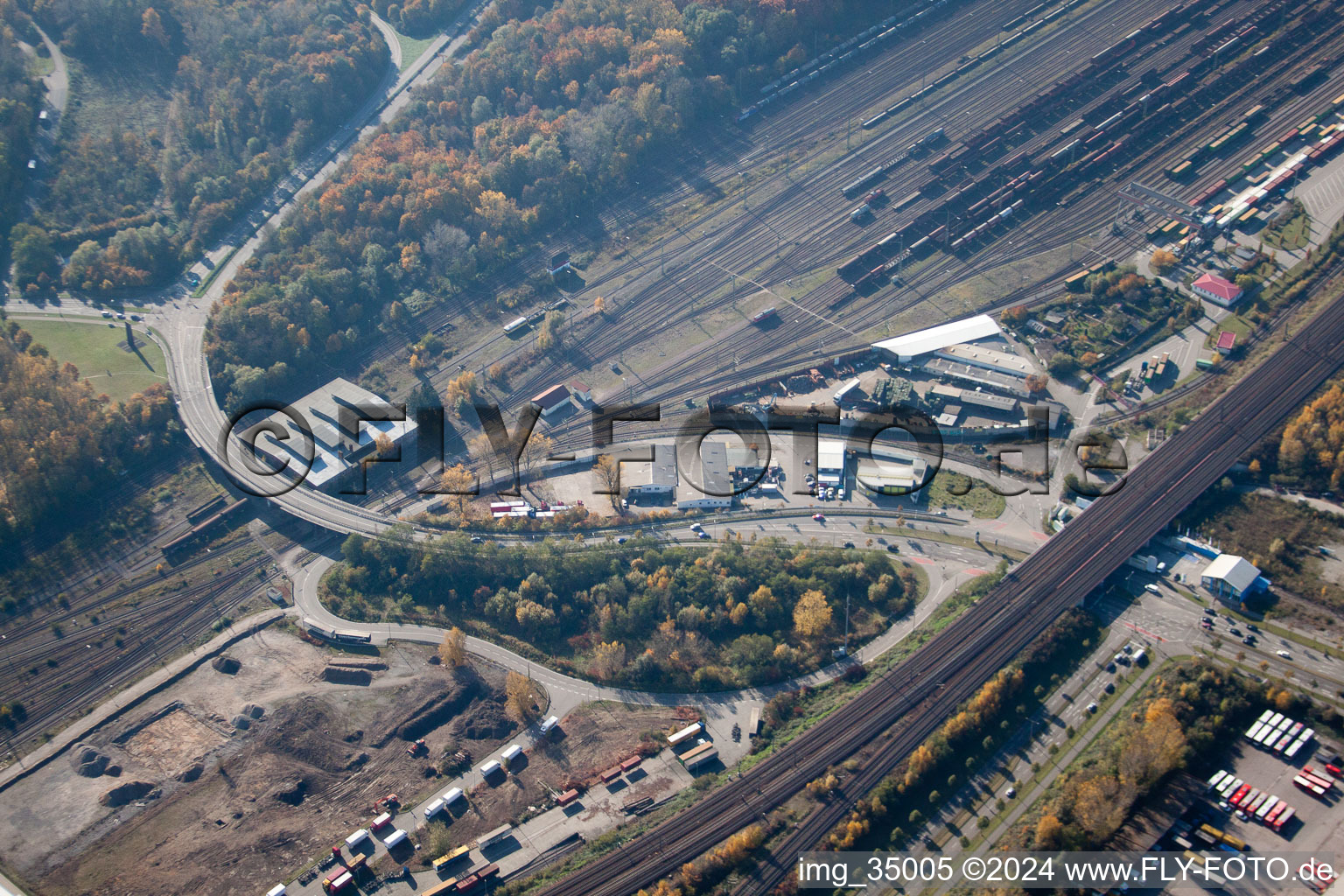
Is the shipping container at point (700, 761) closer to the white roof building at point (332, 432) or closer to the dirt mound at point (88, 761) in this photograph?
the dirt mound at point (88, 761)

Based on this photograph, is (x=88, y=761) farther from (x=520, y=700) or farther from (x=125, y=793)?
(x=520, y=700)

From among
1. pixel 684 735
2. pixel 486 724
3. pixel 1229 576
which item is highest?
pixel 486 724

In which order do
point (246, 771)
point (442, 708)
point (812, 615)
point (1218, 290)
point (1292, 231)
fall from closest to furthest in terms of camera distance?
point (246, 771) → point (812, 615) → point (442, 708) → point (1218, 290) → point (1292, 231)

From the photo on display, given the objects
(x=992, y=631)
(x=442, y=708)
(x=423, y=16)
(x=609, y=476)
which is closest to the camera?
(x=992, y=631)

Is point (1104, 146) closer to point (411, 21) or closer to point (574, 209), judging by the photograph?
point (574, 209)

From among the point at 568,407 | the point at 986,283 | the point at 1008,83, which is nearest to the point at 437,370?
the point at 568,407

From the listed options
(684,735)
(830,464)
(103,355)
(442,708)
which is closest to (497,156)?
(103,355)

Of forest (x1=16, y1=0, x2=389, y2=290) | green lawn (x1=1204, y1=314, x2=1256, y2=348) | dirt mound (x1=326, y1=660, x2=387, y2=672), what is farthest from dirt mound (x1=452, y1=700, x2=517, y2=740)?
green lawn (x1=1204, y1=314, x2=1256, y2=348)
